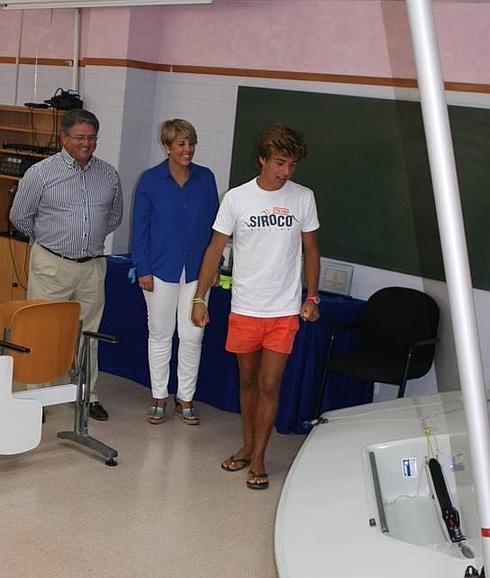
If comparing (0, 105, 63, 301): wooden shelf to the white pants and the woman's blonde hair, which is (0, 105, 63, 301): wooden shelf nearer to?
the white pants

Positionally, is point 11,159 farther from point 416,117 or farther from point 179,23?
point 416,117

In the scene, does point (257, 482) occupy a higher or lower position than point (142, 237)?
lower

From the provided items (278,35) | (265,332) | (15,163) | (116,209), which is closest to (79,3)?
(15,163)

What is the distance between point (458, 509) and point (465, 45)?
347 centimetres

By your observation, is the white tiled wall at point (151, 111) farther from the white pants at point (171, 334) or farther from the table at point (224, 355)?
the white pants at point (171, 334)

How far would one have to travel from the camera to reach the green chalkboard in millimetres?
5703

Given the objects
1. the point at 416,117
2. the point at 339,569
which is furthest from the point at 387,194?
the point at 339,569

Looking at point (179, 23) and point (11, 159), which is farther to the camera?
point (11, 159)

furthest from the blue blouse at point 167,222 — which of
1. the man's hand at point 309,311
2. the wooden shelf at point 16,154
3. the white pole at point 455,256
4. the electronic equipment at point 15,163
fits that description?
the white pole at point 455,256

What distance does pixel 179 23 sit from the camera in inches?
283

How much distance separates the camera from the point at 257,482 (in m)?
4.83

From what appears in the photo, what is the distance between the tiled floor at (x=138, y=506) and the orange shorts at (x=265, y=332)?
70 cm

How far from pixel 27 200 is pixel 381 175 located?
211 cm

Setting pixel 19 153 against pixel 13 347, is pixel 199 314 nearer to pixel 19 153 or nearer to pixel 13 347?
pixel 13 347
